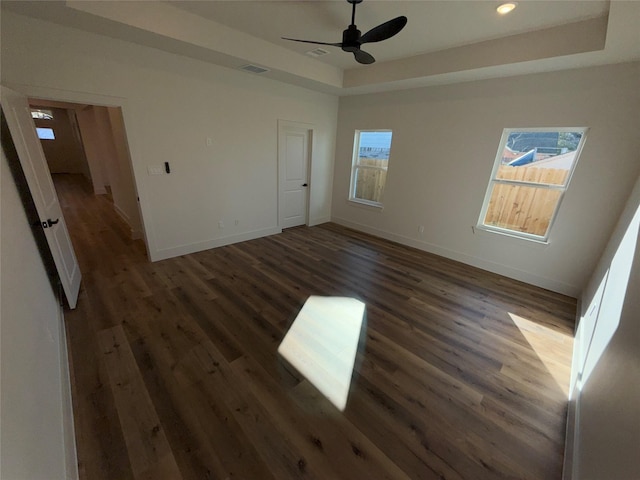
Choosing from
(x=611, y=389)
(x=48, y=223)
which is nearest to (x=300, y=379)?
(x=611, y=389)

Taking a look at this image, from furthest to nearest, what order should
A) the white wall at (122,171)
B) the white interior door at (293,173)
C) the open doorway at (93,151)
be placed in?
1. the white interior door at (293,173)
2. the open doorway at (93,151)
3. the white wall at (122,171)

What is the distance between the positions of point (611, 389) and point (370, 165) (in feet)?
15.3

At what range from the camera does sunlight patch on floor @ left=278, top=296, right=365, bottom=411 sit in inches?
78.5

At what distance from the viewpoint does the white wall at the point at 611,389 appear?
1045mm

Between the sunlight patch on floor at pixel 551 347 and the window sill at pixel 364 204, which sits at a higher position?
the window sill at pixel 364 204

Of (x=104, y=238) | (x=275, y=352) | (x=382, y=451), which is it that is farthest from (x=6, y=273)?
(x=104, y=238)

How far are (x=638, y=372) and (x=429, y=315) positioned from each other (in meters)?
1.80

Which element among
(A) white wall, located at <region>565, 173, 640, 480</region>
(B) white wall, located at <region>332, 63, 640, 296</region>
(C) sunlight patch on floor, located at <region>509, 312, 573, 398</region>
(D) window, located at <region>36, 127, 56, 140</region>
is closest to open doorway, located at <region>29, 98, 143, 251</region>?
(D) window, located at <region>36, 127, 56, 140</region>

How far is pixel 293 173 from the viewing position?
17.3ft

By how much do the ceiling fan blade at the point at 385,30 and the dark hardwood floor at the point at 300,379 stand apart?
2727 millimetres

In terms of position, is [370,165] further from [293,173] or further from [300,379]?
[300,379]

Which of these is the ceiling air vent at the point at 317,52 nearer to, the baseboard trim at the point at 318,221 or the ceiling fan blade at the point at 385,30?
the ceiling fan blade at the point at 385,30

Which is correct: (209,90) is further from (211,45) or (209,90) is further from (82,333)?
(82,333)

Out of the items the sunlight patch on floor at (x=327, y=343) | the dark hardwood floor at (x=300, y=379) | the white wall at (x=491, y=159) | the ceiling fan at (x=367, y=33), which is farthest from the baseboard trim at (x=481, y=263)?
the ceiling fan at (x=367, y=33)
